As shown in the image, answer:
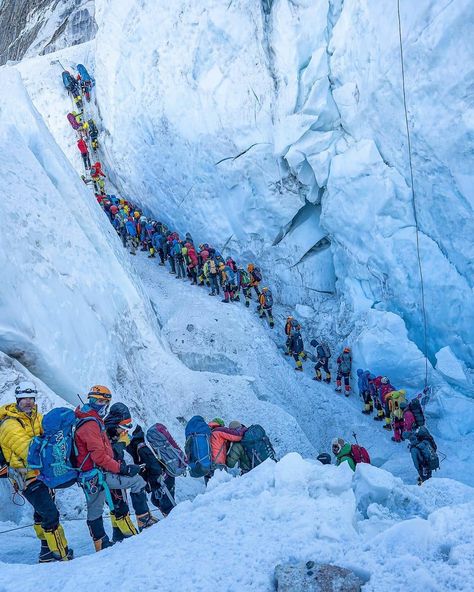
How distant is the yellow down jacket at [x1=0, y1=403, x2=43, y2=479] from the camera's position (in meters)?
4.28

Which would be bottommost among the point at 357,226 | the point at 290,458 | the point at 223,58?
the point at 290,458

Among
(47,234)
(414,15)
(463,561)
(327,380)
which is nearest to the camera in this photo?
(463,561)

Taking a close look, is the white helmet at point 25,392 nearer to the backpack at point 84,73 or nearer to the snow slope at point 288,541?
the snow slope at point 288,541

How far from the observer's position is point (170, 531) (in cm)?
434

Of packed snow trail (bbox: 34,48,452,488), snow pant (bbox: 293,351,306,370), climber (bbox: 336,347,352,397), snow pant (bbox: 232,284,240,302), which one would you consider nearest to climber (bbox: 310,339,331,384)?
climber (bbox: 336,347,352,397)

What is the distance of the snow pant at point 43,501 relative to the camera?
4387 millimetres

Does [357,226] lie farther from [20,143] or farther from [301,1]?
[20,143]

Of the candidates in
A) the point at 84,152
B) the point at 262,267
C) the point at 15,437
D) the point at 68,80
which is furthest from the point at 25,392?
the point at 68,80

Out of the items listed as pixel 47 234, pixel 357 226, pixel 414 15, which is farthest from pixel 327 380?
pixel 414 15

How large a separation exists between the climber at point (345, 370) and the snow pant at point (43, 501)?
32.4ft

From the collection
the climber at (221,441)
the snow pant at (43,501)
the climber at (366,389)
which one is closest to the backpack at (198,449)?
the climber at (221,441)

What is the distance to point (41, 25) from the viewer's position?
101 ft

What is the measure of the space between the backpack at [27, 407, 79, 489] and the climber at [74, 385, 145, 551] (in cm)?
7

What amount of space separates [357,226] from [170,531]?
1155cm
